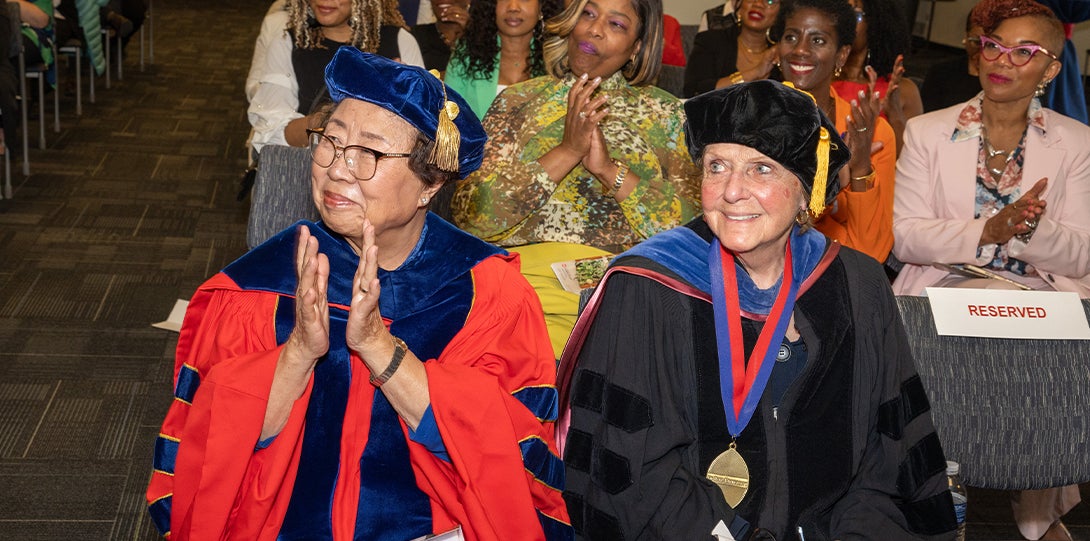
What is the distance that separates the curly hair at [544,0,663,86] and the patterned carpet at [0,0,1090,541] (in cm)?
174

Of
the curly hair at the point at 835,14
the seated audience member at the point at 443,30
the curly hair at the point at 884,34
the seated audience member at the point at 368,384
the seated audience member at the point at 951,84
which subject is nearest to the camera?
the seated audience member at the point at 368,384

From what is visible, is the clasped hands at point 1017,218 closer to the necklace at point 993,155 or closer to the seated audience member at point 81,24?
the necklace at point 993,155

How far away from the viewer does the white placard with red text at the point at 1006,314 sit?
2602 mm

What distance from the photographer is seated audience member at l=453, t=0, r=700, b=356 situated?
3.12 metres

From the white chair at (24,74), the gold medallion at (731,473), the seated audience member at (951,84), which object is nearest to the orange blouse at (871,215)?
the gold medallion at (731,473)

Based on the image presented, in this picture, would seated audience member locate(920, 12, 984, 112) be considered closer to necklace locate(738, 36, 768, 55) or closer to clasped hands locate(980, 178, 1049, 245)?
necklace locate(738, 36, 768, 55)

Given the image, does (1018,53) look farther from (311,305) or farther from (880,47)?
(311,305)

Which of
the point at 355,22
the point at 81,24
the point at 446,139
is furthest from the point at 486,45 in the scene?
the point at 81,24

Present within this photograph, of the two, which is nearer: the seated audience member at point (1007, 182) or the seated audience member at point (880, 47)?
the seated audience member at point (1007, 182)

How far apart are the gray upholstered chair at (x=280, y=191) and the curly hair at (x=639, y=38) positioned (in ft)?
2.66

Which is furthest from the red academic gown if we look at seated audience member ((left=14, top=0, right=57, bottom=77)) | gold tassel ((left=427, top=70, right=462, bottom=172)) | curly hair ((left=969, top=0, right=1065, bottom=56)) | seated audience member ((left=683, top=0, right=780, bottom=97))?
seated audience member ((left=14, top=0, right=57, bottom=77))

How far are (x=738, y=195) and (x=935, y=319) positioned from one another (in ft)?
2.31

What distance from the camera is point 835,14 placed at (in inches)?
148

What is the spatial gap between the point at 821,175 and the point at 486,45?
2.44 m
